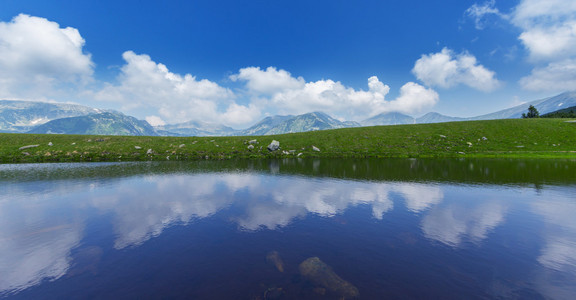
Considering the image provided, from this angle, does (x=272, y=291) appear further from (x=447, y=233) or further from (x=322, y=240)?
(x=447, y=233)

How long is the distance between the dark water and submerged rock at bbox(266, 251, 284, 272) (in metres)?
0.11

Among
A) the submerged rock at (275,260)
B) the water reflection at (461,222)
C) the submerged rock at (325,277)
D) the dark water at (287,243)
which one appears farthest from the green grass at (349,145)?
the submerged rock at (325,277)

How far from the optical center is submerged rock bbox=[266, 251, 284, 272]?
39.0 feet

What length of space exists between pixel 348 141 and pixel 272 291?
80475 millimetres

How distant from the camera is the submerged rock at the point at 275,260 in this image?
39.0ft

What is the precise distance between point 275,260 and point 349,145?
7363 cm

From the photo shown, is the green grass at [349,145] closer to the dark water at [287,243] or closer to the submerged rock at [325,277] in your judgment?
the dark water at [287,243]

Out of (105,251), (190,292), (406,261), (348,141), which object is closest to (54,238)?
(105,251)

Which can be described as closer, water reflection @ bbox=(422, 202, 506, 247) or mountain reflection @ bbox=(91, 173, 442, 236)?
water reflection @ bbox=(422, 202, 506, 247)

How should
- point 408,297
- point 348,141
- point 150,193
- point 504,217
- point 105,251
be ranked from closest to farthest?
point 408,297 < point 105,251 < point 504,217 < point 150,193 < point 348,141

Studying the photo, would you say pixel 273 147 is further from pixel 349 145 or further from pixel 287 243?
pixel 287 243

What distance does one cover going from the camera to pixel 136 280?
1090 cm

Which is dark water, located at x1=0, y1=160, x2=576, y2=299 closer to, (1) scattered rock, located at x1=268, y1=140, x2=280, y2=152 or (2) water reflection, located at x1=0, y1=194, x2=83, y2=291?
(2) water reflection, located at x1=0, y1=194, x2=83, y2=291

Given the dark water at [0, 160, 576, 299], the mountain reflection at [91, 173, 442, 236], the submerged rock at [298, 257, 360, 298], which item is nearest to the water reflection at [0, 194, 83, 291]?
the dark water at [0, 160, 576, 299]
